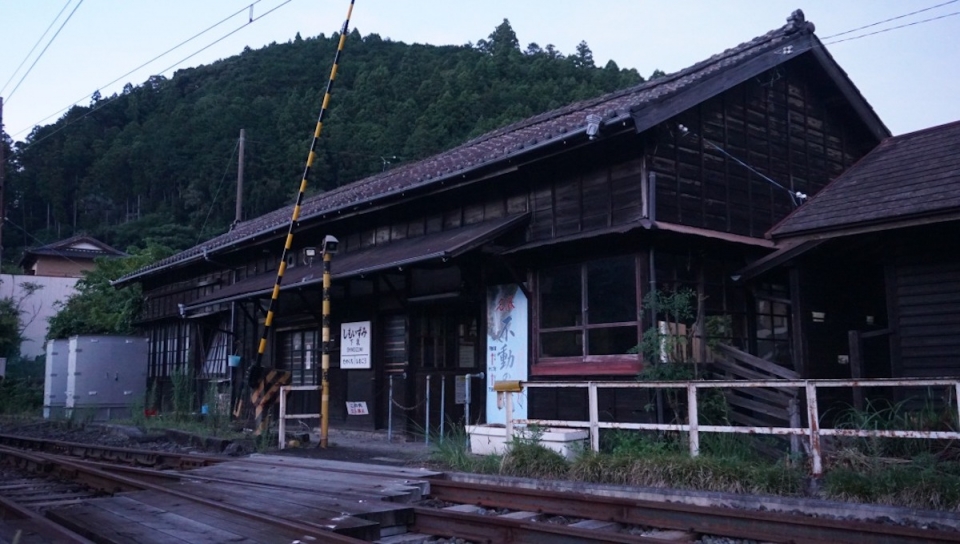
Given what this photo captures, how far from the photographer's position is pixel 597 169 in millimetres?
12438

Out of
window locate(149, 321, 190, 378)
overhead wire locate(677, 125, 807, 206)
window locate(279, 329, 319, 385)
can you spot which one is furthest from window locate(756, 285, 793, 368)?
window locate(149, 321, 190, 378)

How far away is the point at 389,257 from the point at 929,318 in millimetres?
8174

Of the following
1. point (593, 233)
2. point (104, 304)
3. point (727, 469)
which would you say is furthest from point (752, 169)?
point (104, 304)

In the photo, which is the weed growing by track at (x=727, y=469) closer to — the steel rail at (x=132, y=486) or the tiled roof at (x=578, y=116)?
the steel rail at (x=132, y=486)

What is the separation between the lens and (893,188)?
12352mm

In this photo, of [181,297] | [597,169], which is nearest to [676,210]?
[597,169]

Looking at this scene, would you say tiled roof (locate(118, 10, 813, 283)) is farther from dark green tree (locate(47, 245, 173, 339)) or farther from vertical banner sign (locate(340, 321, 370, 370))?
dark green tree (locate(47, 245, 173, 339))

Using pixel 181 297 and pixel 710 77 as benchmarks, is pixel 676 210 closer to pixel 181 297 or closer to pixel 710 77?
pixel 710 77

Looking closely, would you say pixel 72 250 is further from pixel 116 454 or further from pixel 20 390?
pixel 116 454

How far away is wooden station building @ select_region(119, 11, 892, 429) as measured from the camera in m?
12.0

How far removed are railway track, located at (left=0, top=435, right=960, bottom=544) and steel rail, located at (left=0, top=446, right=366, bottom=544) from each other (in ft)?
0.08

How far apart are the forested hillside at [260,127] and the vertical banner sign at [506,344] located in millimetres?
25420

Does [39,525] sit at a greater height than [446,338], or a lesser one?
lesser

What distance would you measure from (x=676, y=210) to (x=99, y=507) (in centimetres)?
819
